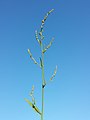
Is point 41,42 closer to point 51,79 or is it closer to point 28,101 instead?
point 51,79

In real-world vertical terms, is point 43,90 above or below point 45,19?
below

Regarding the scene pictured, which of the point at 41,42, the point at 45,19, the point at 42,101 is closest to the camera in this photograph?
the point at 42,101

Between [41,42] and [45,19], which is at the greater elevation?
[45,19]

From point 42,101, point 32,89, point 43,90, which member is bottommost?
point 42,101

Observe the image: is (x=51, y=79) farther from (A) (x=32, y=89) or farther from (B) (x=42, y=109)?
(B) (x=42, y=109)

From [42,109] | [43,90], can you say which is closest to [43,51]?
[43,90]

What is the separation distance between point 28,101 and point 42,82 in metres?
0.30

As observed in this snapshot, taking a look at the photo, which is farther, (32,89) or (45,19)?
(45,19)

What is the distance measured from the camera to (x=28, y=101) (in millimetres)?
2633

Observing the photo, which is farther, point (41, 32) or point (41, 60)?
point (41, 32)

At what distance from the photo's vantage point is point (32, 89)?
295cm

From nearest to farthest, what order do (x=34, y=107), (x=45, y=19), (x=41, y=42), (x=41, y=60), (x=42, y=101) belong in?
(x=42, y=101) → (x=34, y=107) → (x=41, y=60) → (x=41, y=42) → (x=45, y=19)

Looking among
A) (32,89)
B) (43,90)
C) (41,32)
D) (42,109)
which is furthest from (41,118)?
(41,32)

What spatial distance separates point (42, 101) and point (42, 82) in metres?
0.33
